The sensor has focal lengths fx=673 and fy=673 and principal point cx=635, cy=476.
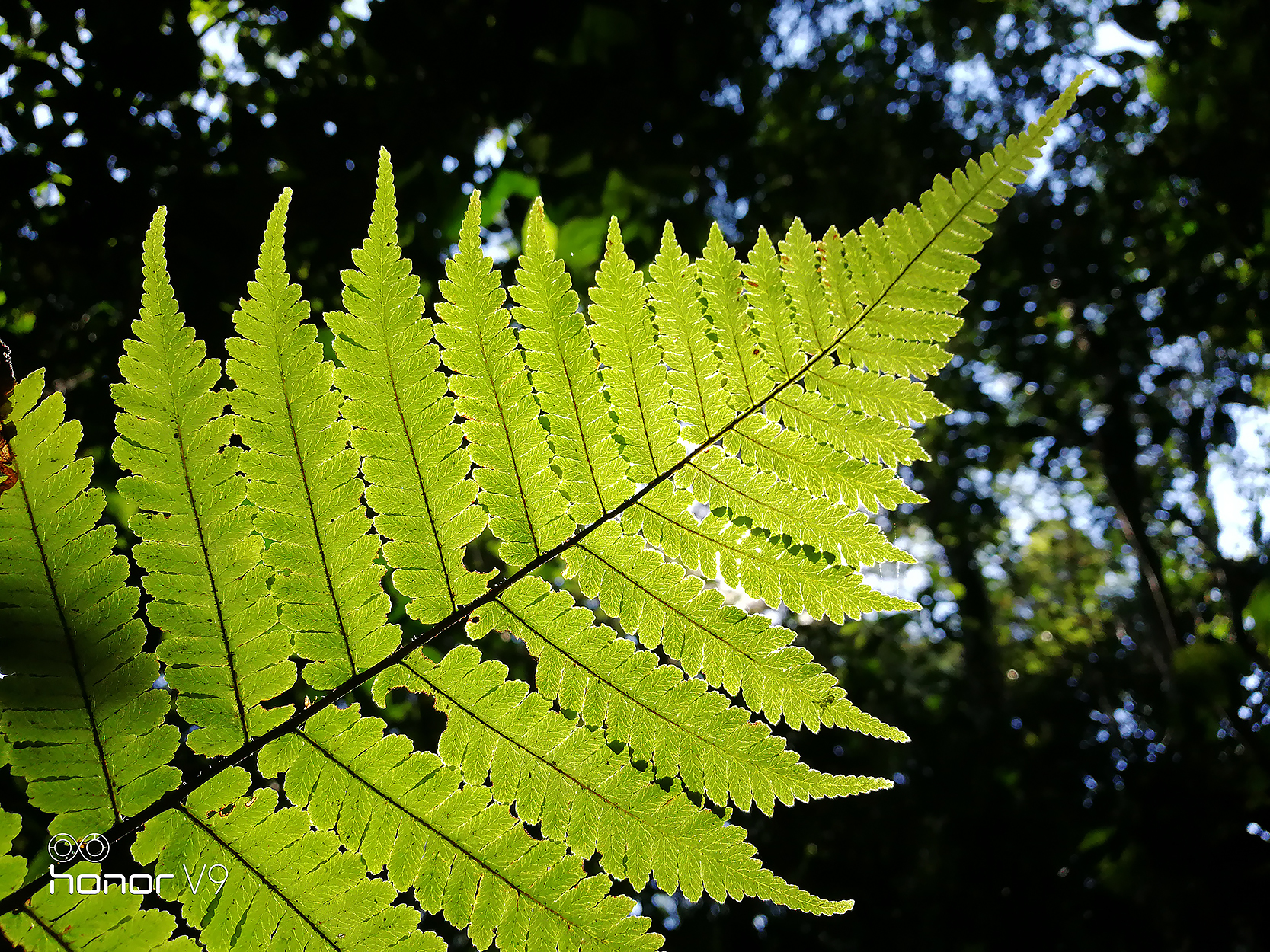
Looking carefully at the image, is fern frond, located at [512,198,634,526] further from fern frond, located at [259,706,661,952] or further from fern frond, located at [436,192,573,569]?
fern frond, located at [259,706,661,952]

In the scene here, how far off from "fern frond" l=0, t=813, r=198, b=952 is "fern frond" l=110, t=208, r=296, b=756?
13 cm

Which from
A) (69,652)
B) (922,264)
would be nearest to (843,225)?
(922,264)

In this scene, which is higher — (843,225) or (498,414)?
(843,225)

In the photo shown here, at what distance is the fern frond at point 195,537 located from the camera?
1.90 feet

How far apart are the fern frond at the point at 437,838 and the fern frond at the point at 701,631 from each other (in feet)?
0.72

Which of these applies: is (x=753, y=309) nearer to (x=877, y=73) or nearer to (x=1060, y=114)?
(x=1060, y=114)

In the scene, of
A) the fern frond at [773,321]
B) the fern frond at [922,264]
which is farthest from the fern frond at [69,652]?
the fern frond at [922,264]

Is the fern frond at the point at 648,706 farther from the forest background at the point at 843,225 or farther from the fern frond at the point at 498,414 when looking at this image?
the forest background at the point at 843,225

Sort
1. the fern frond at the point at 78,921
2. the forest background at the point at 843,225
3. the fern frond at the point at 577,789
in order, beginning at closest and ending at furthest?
the fern frond at the point at 78,921 → the fern frond at the point at 577,789 → the forest background at the point at 843,225

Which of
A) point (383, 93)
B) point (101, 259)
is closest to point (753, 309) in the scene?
point (383, 93)

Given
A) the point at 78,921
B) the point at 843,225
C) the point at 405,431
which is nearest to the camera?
the point at 78,921

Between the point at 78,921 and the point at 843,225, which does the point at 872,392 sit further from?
the point at 843,225

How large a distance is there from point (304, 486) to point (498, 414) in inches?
7.6

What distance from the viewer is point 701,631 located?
2.29 ft
